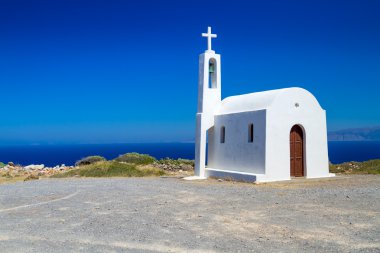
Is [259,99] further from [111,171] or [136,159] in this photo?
[136,159]

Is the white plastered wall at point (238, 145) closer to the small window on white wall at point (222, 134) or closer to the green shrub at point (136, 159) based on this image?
the small window on white wall at point (222, 134)

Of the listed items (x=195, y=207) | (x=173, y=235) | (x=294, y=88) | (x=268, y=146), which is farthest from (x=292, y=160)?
(x=173, y=235)

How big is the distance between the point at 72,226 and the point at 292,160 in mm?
11609

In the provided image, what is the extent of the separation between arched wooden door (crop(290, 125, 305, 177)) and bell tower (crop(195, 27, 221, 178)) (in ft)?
14.0

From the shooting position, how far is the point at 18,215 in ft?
35.4

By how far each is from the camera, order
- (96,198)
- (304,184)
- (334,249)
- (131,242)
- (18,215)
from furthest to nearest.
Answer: (304,184)
(96,198)
(18,215)
(131,242)
(334,249)

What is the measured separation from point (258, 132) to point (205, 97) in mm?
4053

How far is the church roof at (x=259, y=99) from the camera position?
18031 millimetres

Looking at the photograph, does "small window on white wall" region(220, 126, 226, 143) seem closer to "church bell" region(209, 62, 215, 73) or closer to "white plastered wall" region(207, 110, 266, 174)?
"white plastered wall" region(207, 110, 266, 174)

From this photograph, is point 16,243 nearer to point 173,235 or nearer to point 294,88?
point 173,235

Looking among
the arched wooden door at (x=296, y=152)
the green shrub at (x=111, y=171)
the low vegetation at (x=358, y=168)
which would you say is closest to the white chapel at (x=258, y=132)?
the arched wooden door at (x=296, y=152)

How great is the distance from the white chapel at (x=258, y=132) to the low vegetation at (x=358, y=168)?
383 centimetres

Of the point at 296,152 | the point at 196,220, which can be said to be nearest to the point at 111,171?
the point at 296,152

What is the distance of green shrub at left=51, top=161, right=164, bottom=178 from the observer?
76.3 feet
